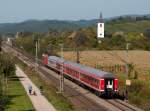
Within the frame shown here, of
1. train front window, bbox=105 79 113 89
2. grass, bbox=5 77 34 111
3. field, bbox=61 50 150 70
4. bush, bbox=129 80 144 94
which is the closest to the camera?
grass, bbox=5 77 34 111

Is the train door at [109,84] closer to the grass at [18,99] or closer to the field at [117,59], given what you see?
the grass at [18,99]

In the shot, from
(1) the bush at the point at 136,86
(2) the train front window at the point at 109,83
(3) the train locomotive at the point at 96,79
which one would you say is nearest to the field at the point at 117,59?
(3) the train locomotive at the point at 96,79

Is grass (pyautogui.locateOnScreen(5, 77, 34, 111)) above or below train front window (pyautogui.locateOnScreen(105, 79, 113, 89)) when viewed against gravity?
below

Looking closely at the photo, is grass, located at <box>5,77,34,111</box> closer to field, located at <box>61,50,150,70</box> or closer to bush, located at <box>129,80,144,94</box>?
bush, located at <box>129,80,144,94</box>

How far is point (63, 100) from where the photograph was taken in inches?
2071

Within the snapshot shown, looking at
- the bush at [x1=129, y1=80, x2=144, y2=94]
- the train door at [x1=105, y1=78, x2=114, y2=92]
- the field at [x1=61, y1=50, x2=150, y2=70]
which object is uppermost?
the train door at [x1=105, y1=78, x2=114, y2=92]

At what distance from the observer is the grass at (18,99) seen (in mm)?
46188

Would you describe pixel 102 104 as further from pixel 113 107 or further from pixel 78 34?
pixel 78 34

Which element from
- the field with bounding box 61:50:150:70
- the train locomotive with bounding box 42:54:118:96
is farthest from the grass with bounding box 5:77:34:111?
the field with bounding box 61:50:150:70

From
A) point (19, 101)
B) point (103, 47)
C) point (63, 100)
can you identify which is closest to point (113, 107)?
point (63, 100)

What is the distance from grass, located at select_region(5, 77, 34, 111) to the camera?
46188 millimetres

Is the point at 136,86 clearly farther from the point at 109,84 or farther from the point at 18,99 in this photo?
the point at 18,99

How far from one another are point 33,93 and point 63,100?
7445 millimetres

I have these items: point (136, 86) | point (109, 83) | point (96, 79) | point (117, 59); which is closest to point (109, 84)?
point (109, 83)
